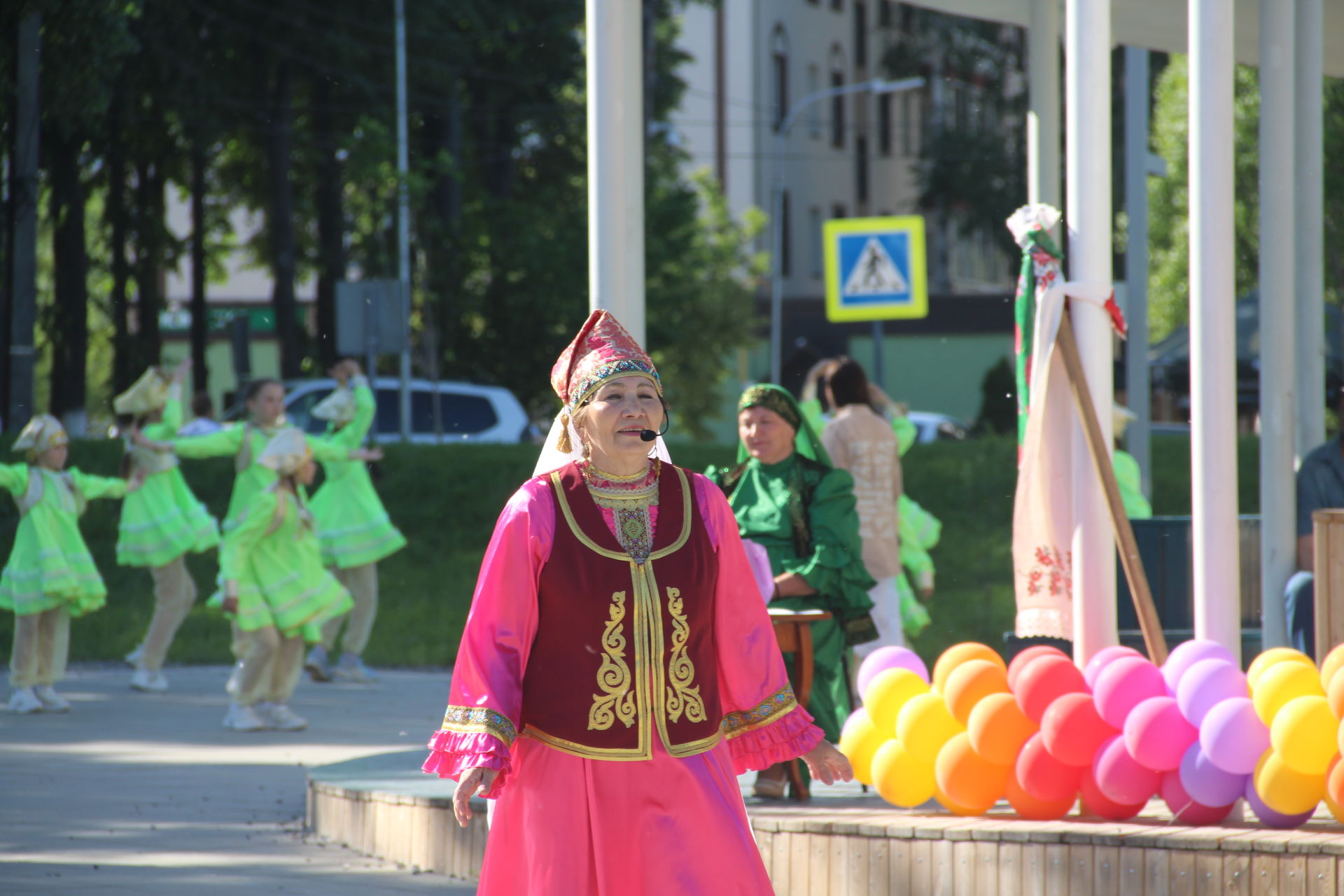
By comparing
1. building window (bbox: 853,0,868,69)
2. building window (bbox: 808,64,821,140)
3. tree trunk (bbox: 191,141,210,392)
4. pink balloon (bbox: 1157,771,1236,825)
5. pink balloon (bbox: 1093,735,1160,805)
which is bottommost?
pink balloon (bbox: 1157,771,1236,825)

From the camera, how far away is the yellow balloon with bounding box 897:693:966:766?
6031 mm

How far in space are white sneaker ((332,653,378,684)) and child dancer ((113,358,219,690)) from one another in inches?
42.8

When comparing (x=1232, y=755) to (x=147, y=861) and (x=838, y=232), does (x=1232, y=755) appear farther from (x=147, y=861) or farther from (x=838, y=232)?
(x=838, y=232)

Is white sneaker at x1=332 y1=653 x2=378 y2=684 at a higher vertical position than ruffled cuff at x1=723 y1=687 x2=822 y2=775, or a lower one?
lower

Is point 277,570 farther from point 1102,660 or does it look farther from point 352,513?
point 1102,660

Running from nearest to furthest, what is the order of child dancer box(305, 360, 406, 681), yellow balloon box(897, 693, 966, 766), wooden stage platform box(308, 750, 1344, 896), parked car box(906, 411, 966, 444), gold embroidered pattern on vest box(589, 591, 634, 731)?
gold embroidered pattern on vest box(589, 591, 634, 731) < wooden stage platform box(308, 750, 1344, 896) < yellow balloon box(897, 693, 966, 766) < child dancer box(305, 360, 406, 681) < parked car box(906, 411, 966, 444)

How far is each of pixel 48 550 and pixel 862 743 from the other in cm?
659

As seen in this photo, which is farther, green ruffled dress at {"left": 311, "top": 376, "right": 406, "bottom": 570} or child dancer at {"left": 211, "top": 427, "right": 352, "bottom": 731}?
green ruffled dress at {"left": 311, "top": 376, "right": 406, "bottom": 570}

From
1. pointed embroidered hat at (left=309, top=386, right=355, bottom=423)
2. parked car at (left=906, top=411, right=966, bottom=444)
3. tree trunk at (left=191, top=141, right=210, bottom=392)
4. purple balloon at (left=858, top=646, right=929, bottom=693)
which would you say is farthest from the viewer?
parked car at (left=906, top=411, right=966, bottom=444)

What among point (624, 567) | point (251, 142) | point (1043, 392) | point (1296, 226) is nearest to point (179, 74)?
point (251, 142)

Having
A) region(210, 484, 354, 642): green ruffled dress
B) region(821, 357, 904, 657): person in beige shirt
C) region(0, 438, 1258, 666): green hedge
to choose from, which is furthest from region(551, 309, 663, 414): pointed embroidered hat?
region(0, 438, 1258, 666): green hedge

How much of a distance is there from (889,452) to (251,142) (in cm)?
2183

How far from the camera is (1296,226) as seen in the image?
9.75 m

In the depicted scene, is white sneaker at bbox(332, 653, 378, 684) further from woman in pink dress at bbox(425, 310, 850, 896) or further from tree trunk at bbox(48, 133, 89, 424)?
tree trunk at bbox(48, 133, 89, 424)
